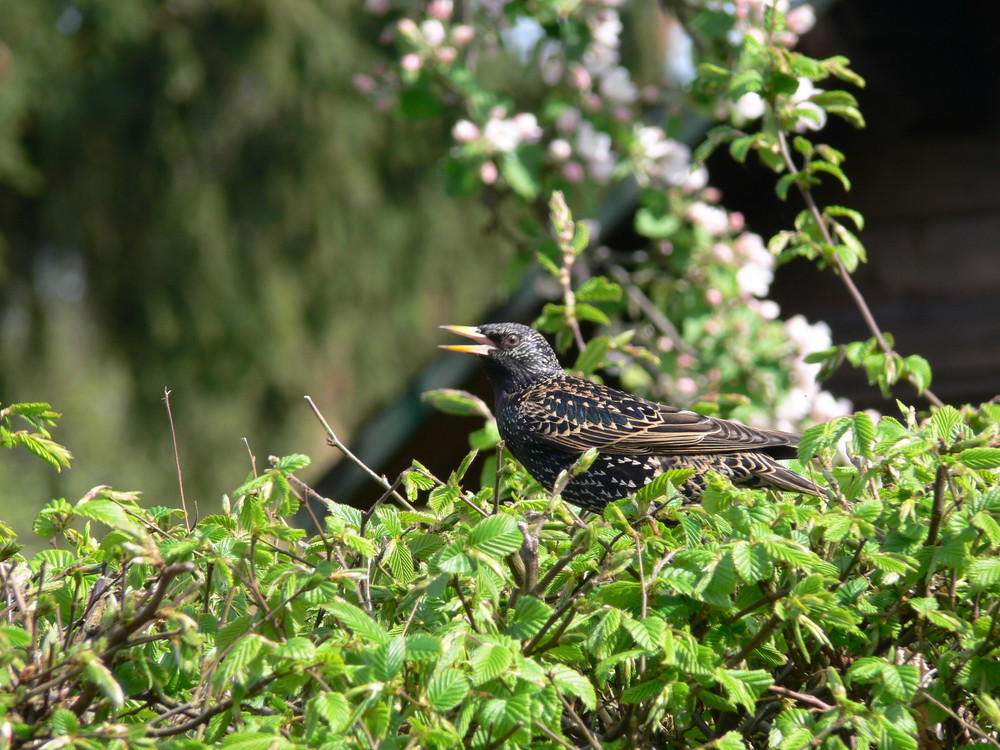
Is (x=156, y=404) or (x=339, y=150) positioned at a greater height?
(x=339, y=150)

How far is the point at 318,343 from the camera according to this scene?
8.08 metres

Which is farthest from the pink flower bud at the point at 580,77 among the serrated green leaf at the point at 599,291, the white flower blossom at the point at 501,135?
the serrated green leaf at the point at 599,291

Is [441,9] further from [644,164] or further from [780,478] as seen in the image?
[780,478]

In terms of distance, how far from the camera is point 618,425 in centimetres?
343

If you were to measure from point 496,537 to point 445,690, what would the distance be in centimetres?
21

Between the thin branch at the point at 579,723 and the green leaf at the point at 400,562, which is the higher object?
the green leaf at the point at 400,562

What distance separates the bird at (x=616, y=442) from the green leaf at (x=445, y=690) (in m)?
1.86

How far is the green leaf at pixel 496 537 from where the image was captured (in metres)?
1.46

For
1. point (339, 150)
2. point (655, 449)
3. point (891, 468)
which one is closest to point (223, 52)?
point (339, 150)

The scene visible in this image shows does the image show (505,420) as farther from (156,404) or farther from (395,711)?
(156,404)

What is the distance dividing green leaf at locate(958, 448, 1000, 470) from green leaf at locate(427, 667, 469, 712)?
0.77 meters

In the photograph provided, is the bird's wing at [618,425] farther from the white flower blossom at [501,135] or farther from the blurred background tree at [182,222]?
the blurred background tree at [182,222]

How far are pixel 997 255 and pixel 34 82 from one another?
596 cm

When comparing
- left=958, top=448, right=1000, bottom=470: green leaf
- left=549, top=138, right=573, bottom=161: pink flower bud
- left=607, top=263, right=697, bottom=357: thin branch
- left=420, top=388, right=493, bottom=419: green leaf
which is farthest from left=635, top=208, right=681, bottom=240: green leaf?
left=958, top=448, right=1000, bottom=470: green leaf
